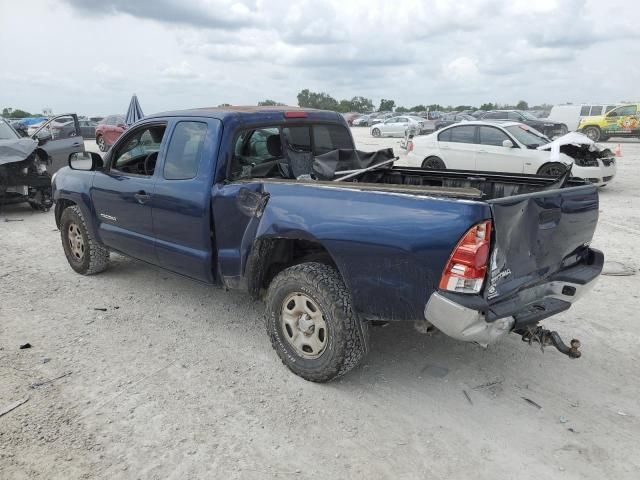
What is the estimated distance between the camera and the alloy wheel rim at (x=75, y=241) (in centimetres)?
555

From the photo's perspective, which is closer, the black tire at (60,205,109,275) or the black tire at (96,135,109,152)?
the black tire at (60,205,109,275)

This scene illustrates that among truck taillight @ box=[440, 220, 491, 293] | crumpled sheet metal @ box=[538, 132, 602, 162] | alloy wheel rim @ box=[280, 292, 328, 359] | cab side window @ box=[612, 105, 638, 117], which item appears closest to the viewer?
truck taillight @ box=[440, 220, 491, 293]

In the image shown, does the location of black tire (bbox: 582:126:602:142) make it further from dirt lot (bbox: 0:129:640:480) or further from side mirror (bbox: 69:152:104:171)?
side mirror (bbox: 69:152:104:171)

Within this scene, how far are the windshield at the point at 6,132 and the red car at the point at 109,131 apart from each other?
12050 millimetres

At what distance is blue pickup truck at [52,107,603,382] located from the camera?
2672 mm

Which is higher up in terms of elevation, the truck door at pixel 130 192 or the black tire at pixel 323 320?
the truck door at pixel 130 192

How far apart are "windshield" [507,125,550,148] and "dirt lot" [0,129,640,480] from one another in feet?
21.2

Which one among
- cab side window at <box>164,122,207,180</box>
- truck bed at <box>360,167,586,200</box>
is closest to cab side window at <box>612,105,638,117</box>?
truck bed at <box>360,167,586,200</box>


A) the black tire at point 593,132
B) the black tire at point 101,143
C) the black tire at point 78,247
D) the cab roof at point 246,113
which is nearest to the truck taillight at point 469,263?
the cab roof at point 246,113

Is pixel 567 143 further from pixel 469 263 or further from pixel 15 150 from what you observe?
pixel 15 150

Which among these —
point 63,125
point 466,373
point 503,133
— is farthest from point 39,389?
point 503,133

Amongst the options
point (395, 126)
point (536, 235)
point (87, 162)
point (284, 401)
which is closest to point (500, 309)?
point (536, 235)

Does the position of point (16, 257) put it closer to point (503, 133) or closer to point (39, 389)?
point (39, 389)

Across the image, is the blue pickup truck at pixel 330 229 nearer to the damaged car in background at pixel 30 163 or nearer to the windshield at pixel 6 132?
the damaged car in background at pixel 30 163
